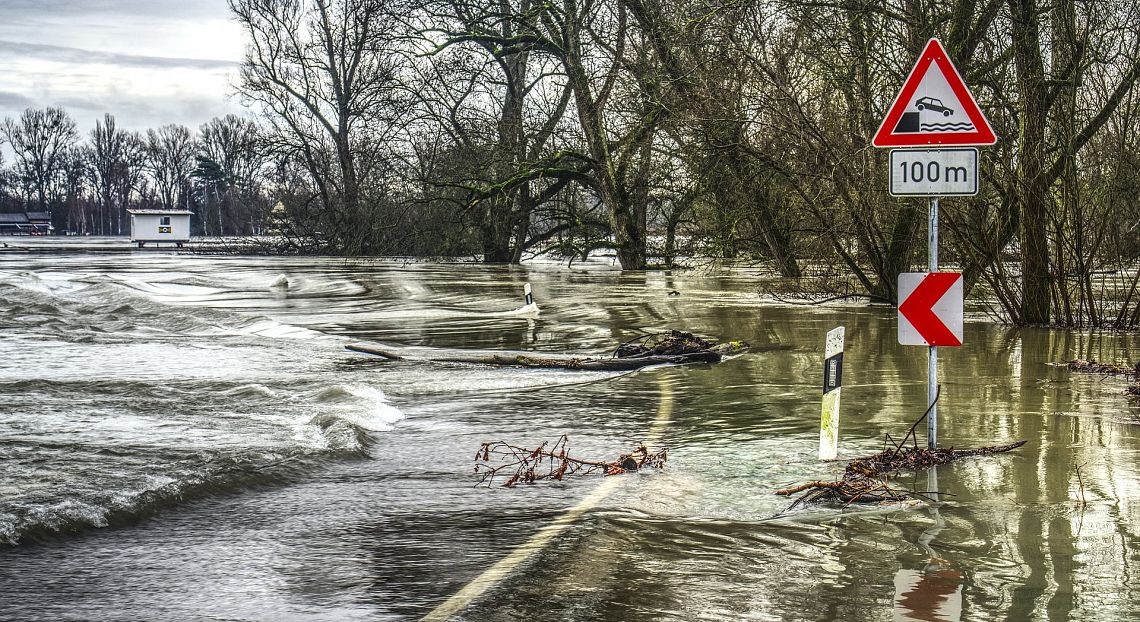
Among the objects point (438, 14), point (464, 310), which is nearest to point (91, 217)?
point (438, 14)

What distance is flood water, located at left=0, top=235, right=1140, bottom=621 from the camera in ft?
16.5

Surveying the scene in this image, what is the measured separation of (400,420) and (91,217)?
15314cm

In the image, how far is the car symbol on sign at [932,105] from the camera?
796cm

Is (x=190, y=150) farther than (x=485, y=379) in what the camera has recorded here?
Yes

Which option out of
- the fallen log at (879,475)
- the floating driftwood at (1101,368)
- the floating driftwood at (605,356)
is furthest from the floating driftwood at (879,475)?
the floating driftwood at (605,356)

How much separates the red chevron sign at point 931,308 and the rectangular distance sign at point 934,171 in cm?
56

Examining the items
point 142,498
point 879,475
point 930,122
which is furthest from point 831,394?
point 142,498

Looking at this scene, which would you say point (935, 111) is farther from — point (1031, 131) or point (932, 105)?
point (1031, 131)

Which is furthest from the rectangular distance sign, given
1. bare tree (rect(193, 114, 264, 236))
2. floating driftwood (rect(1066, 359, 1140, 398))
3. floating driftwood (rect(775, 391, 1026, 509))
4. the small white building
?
bare tree (rect(193, 114, 264, 236))

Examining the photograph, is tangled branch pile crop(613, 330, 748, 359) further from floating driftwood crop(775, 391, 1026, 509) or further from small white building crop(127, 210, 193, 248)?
small white building crop(127, 210, 193, 248)

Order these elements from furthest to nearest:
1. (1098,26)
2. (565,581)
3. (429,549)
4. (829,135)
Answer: (829,135)
(1098,26)
(429,549)
(565,581)

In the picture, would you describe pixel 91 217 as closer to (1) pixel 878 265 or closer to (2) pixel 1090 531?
(1) pixel 878 265

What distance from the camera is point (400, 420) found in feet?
33.2

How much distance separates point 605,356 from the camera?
48.8 ft
